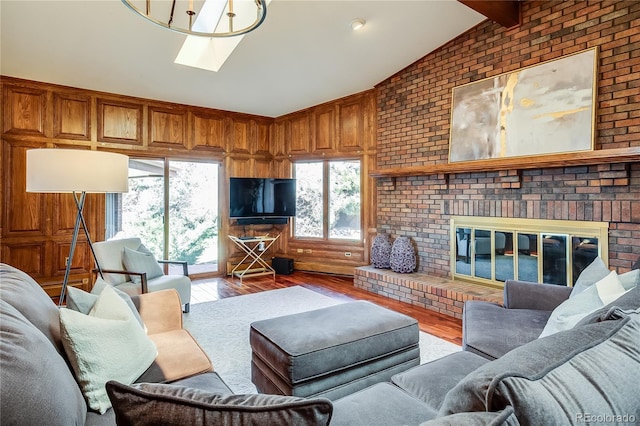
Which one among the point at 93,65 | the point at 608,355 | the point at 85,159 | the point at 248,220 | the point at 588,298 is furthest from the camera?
the point at 248,220

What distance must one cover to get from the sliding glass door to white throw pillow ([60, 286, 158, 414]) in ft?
12.3

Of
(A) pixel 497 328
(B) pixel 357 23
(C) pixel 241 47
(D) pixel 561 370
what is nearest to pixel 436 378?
(A) pixel 497 328

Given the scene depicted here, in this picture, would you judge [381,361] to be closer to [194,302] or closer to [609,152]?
[609,152]

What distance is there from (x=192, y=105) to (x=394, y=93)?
3.13 metres

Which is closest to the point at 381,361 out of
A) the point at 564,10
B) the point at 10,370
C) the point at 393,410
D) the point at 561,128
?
the point at 393,410

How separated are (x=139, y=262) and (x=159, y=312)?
158 centimetres

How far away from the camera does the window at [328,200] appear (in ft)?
17.9

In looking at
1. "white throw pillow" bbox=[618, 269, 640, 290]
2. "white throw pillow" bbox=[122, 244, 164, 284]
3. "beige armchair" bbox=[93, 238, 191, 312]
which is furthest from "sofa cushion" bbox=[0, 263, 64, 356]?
"white throw pillow" bbox=[618, 269, 640, 290]

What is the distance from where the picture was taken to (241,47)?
3.82 m

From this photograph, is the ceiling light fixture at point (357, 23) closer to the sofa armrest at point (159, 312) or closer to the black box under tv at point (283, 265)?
the sofa armrest at point (159, 312)

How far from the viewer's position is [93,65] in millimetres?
3910

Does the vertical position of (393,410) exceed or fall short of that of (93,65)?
it falls short

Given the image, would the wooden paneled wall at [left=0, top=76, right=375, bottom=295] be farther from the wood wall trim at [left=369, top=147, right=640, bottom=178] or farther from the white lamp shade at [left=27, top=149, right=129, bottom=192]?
the white lamp shade at [left=27, top=149, right=129, bottom=192]

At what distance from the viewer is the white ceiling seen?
321 centimetres
